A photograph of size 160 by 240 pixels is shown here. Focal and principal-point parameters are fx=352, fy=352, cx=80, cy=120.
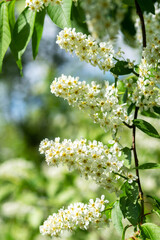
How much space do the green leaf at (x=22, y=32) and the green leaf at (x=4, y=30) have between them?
26 mm

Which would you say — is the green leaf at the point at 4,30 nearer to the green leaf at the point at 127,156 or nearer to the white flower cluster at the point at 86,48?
Answer: the white flower cluster at the point at 86,48

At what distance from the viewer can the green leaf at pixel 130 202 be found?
1.01 metres

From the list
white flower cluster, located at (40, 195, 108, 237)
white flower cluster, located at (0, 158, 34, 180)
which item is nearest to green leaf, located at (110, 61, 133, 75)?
white flower cluster, located at (40, 195, 108, 237)

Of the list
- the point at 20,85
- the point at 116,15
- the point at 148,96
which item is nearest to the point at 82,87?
the point at 148,96

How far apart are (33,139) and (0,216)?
7542 millimetres

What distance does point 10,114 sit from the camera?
39.0ft

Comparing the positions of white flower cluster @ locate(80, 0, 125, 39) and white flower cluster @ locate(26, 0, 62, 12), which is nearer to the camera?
white flower cluster @ locate(26, 0, 62, 12)

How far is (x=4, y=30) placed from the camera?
131cm

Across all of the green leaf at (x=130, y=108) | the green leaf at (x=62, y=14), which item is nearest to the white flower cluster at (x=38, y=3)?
the green leaf at (x=62, y=14)

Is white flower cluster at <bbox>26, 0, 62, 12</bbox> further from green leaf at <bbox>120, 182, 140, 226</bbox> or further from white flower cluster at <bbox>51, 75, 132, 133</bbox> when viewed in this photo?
green leaf at <bbox>120, 182, 140, 226</bbox>

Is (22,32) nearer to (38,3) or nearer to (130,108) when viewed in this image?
(38,3)

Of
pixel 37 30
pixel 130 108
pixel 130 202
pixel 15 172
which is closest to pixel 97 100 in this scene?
pixel 130 108

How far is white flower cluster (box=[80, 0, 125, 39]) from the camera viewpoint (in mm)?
1802

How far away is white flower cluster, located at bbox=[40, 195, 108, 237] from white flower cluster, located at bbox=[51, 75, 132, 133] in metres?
0.25
